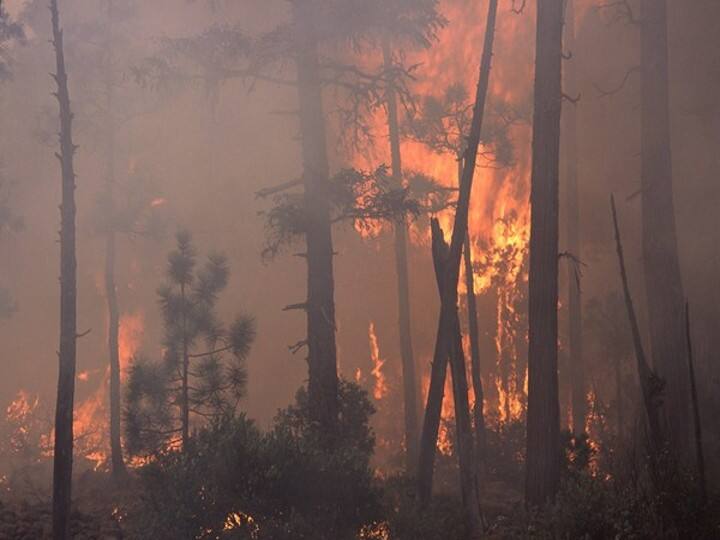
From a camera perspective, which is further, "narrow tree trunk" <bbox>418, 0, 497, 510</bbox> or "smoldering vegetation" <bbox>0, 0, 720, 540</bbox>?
"narrow tree trunk" <bbox>418, 0, 497, 510</bbox>

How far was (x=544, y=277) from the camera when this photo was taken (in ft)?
30.8

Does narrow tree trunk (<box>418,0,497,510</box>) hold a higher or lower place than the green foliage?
higher

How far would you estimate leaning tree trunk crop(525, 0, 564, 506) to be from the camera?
905 centimetres

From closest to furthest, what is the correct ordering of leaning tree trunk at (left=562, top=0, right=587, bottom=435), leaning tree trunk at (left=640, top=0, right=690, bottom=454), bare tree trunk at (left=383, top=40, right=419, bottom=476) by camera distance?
1. leaning tree trunk at (left=640, top=0, right=690, bottom=454)
2. leaning tree trunk at (left=562, top=0, right=587, bottom=435)
3. bare tree trunk at (left=383, top=40, right=419, bottom=476)

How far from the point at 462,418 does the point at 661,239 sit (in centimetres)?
457

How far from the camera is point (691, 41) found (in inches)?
890

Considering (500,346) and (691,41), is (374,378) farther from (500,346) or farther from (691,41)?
(691,41)

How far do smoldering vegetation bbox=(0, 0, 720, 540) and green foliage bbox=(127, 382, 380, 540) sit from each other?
0.04 metres

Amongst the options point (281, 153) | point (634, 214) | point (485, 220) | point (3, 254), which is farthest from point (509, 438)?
point (3, 254)

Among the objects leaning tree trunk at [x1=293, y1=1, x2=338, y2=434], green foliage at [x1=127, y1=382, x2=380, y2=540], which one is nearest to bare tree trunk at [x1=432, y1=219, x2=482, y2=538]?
green foliage at [x1=127, y1=382, x2=380, y2=540]

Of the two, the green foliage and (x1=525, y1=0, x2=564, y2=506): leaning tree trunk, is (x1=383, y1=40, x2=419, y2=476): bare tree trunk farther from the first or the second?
the green foliage

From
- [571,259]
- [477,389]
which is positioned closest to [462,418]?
[477,389]

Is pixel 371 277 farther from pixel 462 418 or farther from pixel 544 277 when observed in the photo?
pixel 544 277

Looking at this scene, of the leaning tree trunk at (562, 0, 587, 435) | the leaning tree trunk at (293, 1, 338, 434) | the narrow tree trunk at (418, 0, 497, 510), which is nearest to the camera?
the narrow tree trunk at (418, 0, 497, 510)
